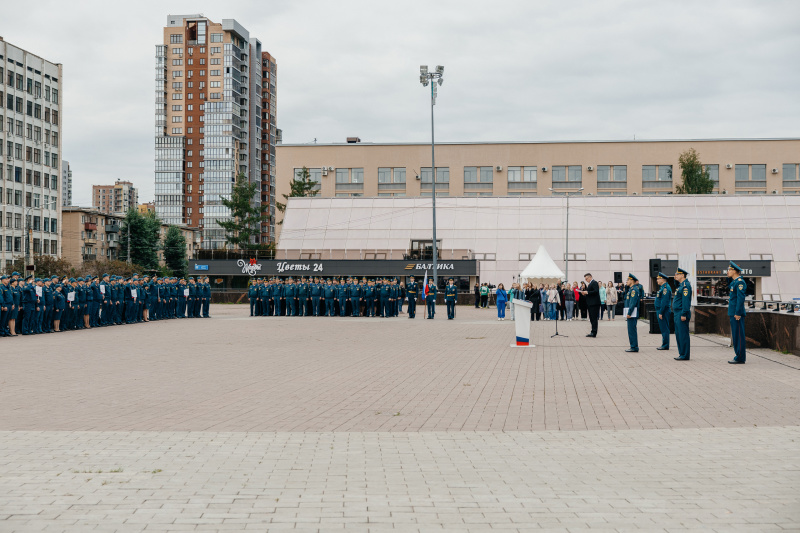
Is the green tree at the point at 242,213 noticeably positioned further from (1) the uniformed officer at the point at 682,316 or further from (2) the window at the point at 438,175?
(1) the uniformed officer at the point at 682,316

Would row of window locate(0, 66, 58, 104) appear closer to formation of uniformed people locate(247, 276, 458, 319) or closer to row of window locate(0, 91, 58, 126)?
row of window locate(0, 91, 58, 126)

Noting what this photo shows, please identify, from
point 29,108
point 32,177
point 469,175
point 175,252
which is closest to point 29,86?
point 29,108

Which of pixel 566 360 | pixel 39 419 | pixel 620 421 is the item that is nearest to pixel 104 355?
pixel 39 419

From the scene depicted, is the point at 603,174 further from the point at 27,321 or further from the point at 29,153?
the point at 27,321

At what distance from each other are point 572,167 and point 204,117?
A: 92437mm

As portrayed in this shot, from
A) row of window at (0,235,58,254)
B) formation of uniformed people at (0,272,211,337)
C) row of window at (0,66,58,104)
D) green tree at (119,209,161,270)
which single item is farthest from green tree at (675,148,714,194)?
row of window at (0,66,58,104)

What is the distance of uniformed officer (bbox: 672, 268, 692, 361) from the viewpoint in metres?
15.3

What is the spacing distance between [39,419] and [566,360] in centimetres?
1021

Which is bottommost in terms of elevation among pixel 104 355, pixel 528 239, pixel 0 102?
pixel 104 355

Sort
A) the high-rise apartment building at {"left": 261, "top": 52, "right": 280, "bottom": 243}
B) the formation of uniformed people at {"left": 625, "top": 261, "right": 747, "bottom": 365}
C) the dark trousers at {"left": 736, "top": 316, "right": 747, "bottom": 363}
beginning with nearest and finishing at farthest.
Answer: the dark trousers at {"left": 736, "top": 316, "right": 747, "bottom": 363}
the formation of uniformed people at {"left": 625, "top": 261, "right": 747, "bottom": 365}
the high-rise apartment building at {"left": 261, "top": 52, "right": 280, "bottom": 243}

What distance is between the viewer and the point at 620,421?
8.76 meters

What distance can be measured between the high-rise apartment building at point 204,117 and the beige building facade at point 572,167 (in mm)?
70241

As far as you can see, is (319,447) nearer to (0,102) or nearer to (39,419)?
(39,419)

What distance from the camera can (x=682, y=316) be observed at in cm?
1547
